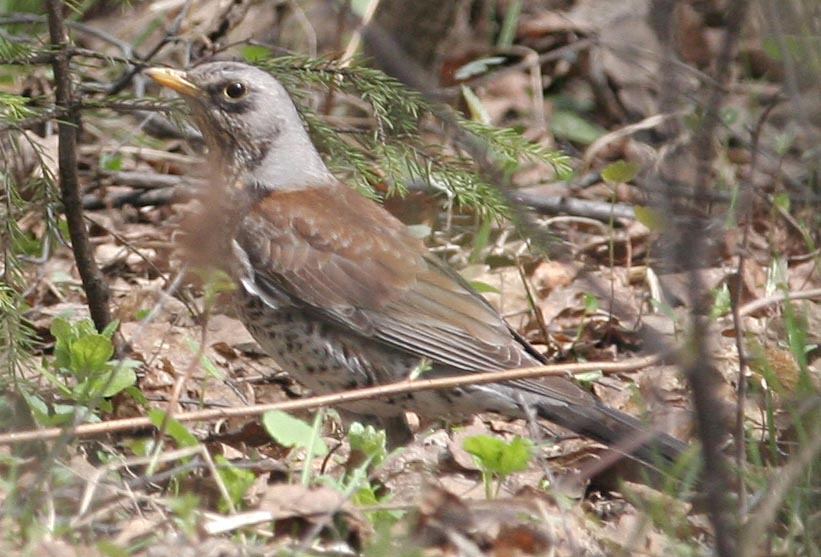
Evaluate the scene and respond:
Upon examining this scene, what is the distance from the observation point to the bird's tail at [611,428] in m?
3.70

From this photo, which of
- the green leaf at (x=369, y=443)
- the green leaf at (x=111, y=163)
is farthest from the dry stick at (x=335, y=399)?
the green leaf at (x=111, y=163)

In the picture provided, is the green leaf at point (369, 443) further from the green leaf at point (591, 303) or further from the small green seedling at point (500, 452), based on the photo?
the green leaf at point (591, 303)

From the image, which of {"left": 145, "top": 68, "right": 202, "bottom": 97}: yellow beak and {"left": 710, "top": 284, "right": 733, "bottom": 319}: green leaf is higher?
{"left": 145, "top": 68, "right": 202, "bottom": 97}: yellow beak

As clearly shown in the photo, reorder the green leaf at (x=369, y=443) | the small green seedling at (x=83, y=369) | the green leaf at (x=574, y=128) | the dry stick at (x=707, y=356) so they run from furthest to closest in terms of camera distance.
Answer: the green leaf at (x=574, y=128) → the small green seedling at (x=83, y=369) → the green leaf at (x=369, y=443) → the dry stick at (x=707, y=356)

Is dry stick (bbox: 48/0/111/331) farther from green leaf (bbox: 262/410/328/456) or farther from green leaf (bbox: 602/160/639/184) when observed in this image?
green leaf (bbox: 602/160/639/184)

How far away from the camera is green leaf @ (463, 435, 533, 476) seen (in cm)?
323

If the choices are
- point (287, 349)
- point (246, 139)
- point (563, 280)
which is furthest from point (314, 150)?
point (563, 280)

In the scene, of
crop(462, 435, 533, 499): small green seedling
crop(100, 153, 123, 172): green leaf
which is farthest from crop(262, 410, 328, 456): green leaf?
crop(100, 153, 123, 172): green leaf

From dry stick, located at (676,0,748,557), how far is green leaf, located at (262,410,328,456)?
1.12 m

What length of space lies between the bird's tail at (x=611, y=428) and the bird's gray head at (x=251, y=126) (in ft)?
4.02

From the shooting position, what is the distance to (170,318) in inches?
204

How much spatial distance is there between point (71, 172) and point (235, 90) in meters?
0.67

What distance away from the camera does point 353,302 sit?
4199 mm

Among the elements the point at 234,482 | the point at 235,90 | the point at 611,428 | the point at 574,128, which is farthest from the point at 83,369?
the point at 574,128
